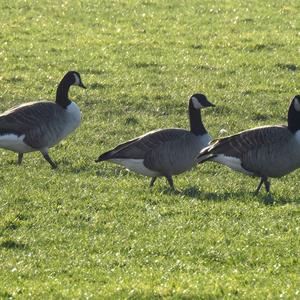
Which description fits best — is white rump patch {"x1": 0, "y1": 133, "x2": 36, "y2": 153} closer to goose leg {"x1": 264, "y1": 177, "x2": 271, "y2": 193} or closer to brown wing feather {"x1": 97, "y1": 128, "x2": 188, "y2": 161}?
brown wing feather {"x1": 97, "y1": 128, "x2": 188, "y2": 161}

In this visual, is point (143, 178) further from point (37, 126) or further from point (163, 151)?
point (37, 126)

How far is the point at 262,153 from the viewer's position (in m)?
16.0

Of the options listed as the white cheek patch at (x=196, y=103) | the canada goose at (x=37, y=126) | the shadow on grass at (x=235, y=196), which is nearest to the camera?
the shadow on grass at (x=235, y=196)

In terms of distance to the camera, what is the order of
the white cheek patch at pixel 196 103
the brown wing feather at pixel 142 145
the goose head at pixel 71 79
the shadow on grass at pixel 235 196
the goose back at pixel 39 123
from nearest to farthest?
the shadow on grass at pixel 235 196, the brown wing feather at pixel 142 145, the white cheek patch at pixel 196 103, the goose back at pixel 39 123, the goose head at pixel 71 79

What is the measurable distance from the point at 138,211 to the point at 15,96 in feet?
29.4

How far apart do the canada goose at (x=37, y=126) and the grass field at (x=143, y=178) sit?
36 cm

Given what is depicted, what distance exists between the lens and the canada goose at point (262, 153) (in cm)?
1587

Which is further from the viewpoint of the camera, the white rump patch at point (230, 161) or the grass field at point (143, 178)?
the white rump patch at point (230, 161)

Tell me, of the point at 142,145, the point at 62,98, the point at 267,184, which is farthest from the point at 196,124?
the point at 62,98

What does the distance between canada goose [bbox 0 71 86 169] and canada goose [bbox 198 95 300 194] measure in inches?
119

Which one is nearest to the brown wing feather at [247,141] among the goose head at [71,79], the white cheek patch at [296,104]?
the white cheek patch at [296,104]

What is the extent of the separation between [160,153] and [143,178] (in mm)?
934

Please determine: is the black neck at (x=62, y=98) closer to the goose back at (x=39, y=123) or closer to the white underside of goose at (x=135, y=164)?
the goose back at (x=39, y=123)

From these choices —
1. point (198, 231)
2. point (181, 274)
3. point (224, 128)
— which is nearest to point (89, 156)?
point (224, 128)
